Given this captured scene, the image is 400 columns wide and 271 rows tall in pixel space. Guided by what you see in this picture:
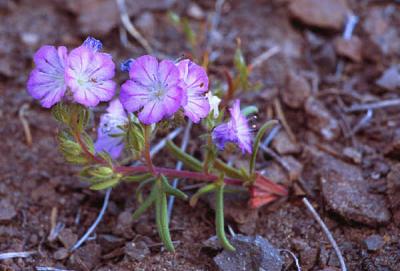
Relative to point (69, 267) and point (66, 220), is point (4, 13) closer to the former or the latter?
point (66, 220)

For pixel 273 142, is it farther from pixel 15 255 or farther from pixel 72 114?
pixel 15 255

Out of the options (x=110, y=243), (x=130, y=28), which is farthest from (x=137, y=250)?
(x=130, y=28)

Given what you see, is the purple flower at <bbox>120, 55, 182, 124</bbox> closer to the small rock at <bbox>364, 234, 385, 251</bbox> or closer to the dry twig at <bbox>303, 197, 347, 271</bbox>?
the dry twig at <bbox>303, 197, 347, 271</bbox>

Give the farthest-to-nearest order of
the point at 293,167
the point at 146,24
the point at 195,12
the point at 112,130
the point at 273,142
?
the point at 195,12, the point at 146,24, the point at 273,142, the point at 293,167, the point at 112,130

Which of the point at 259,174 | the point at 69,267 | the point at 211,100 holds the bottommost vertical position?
the point at 69,267

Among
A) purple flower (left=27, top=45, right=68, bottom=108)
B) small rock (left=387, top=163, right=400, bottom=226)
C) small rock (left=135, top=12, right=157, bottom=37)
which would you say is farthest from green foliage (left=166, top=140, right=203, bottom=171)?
small rock (left=135, top=12, right=157, bottom=37)

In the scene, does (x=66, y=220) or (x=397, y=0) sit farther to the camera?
(x=397, y=0)

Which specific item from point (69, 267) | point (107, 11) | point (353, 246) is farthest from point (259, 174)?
point (107, 11)
